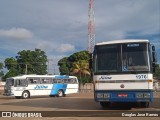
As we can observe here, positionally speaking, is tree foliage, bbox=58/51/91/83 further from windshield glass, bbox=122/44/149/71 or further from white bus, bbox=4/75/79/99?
windshield glass, bbox=122/44/149/71

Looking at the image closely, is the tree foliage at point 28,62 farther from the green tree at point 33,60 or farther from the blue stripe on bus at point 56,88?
the blue stripe on bus at point 56,88

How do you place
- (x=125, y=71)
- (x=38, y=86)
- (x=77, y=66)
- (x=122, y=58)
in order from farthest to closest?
(x=77, y=66), (x=38, y=86), (x=122, y=58), (x=125, y=71)

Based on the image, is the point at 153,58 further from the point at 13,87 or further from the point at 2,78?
the point at 2,78

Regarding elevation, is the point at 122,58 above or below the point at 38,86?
above

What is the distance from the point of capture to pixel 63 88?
1452 inches

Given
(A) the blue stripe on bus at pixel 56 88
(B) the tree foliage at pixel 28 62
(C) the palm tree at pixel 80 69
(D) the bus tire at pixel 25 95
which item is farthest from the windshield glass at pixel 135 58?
(B) the tree foliage at pixel 28 62

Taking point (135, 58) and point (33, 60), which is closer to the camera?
point (135, 58)

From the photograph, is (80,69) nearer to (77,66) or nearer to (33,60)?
(77,66)

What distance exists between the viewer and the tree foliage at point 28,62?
239ft

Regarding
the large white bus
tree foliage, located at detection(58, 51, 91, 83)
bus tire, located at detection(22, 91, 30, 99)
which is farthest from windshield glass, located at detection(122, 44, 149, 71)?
tree foliage, located at detection(58, 51, 91, 83)

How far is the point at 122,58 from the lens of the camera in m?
14.9

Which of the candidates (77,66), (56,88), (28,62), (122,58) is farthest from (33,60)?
(122,58)

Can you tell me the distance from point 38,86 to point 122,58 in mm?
20770

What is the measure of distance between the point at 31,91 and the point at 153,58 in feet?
68.2
